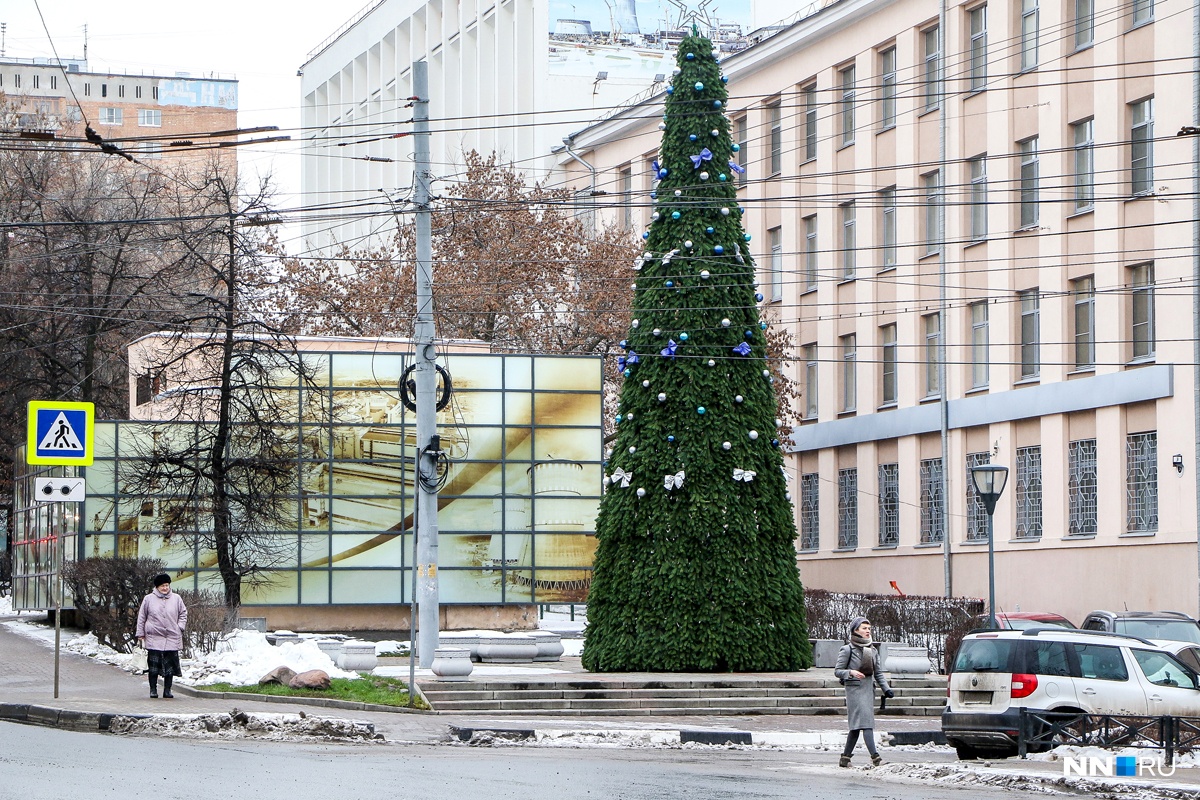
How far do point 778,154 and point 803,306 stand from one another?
4.69 metres

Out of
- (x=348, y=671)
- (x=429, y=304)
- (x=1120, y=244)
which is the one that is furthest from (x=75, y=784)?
(x=1120, y=244)

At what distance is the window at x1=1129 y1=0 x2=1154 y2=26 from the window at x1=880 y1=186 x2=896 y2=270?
9461 mm

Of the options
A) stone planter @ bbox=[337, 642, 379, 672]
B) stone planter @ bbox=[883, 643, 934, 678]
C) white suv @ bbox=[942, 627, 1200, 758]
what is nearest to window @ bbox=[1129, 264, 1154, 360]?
stone planter @ bbox=[883, 643, 934, 678]

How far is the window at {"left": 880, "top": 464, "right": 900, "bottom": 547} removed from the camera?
44.8 m

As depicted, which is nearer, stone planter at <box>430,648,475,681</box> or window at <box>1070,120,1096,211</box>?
stone planter at <box>430,648,475,681</box>

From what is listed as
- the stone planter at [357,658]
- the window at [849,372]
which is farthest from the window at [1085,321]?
the stone planter at [357,658]

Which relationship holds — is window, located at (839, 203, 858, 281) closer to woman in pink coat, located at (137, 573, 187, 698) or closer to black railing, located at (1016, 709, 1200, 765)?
woman in pink coat, located at (137, 573, 187, 698)

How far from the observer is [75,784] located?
11898 millimetres

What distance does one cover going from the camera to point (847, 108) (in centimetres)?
4725

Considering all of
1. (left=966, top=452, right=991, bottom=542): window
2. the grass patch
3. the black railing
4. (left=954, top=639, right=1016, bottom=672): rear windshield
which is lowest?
the grass patch

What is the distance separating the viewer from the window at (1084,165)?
123 ft

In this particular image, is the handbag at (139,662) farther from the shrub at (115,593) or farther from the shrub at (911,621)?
the shrub at (911,621)

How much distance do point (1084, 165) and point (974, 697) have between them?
917 inches

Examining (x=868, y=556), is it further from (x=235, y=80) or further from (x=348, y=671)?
(x=235, y=80)
